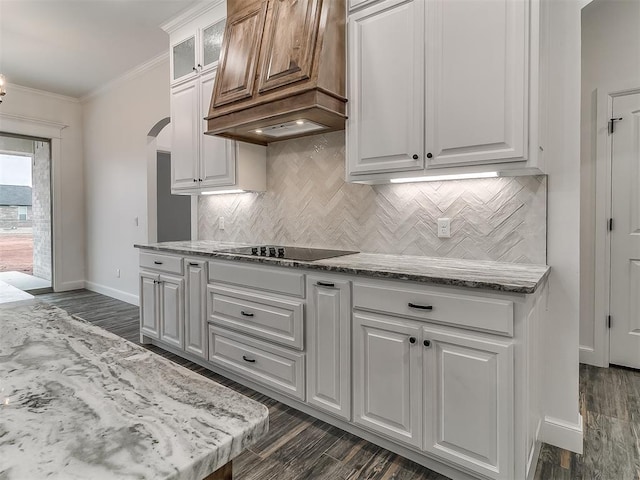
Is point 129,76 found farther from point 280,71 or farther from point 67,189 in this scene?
point 280,71

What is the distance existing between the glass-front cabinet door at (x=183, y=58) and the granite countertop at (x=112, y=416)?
3139 millimetres

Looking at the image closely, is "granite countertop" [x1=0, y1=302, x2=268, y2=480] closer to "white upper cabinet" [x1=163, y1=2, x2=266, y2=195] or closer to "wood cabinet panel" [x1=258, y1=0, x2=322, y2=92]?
"wood cabinet panel" [x1=258, y1=0, x2=322, y2=92]

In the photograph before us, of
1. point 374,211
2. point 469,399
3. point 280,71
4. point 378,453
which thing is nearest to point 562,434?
point 469,399

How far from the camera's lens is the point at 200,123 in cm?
329

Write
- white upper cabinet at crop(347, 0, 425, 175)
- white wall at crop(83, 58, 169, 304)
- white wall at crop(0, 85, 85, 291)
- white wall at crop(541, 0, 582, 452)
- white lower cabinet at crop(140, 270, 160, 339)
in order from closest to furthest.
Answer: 1. white wall at crop(541, 0, 582, 452)
2. white upper cabinet at crop(347, 0, 425, 175)
3. white lower cabinet at crop(140, 270, 160, 339)
4. white wall at crop(83, 58, 169, 304)
5. white wall at crop(0, 85, 85, 291)

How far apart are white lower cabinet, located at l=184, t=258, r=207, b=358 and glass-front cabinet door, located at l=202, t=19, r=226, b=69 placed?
1.66 m

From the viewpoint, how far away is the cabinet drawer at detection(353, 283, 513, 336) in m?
1.54

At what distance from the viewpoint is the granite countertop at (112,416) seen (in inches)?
17.0

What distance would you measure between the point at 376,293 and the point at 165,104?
3.77m

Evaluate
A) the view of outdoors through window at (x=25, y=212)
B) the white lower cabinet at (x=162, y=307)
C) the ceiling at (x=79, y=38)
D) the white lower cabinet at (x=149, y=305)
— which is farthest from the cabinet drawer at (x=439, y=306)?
the view of outdoors through window at (x=25, y=212)

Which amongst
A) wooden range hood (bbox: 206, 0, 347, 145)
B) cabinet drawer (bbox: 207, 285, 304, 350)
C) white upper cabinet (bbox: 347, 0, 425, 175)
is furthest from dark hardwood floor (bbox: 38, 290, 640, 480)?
wooden range hood (bbox: 206, 0, 347, 145)

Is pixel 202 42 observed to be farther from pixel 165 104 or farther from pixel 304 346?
pixel 304 346

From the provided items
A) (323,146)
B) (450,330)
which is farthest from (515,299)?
(323,146)

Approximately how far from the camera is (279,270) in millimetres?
2309
